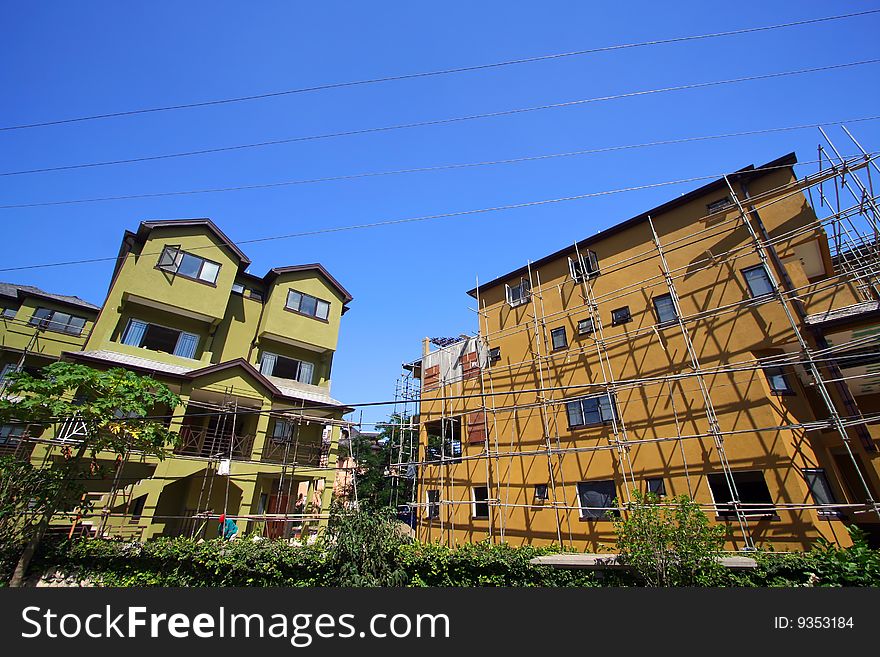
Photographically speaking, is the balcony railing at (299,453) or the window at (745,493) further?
the balcony railing at (299,453)

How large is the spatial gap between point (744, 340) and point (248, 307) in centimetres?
2017

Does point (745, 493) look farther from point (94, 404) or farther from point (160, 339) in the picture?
point (160, 339)

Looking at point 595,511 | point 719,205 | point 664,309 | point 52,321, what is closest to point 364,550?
Result: point 595,511

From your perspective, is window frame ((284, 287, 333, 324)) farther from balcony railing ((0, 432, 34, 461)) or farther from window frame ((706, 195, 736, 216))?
window frame ((706, 195, 736, 216))

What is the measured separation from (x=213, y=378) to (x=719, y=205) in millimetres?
19638

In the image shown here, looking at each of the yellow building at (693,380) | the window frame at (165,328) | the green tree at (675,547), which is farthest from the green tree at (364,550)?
the window frame at (165,328)

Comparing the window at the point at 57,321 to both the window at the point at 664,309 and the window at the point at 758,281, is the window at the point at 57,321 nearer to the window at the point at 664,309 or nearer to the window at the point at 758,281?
the window at the point at 664,309

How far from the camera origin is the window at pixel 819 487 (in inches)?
358

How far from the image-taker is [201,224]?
59.0 ft

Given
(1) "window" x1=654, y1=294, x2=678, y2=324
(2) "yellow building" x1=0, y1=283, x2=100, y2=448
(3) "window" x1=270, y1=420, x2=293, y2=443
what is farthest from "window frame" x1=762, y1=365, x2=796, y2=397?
(2) "yellow building" x1=0, y1=283, x2=100, y2=448

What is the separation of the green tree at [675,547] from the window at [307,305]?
17913 mm

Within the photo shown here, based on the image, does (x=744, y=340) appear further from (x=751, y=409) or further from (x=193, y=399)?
(x=193, y=399)

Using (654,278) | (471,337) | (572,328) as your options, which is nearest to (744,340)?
(654,278)

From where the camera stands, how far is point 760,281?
11.1 metres
